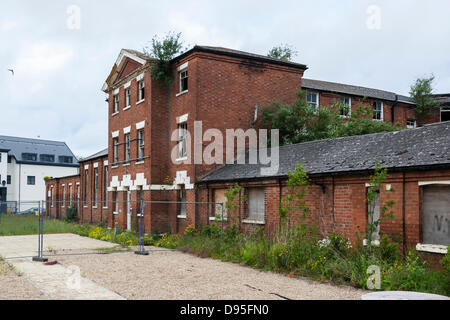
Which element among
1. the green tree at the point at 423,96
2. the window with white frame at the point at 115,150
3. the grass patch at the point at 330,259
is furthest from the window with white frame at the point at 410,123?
the grass patch at the point at 330,259

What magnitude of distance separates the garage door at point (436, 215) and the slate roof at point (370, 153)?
2.43 ft

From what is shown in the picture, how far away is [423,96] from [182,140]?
2108cm

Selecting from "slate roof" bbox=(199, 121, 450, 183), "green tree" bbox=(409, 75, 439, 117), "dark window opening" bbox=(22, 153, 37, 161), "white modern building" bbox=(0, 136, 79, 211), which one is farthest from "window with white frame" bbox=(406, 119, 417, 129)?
"dark window opening" bbox=(22, 153, 37, 161)

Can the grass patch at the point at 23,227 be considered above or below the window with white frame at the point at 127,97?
below

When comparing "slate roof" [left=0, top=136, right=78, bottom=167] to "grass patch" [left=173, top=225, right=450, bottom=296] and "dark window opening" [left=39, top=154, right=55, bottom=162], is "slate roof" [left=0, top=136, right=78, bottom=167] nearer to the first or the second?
"dark window opening" [left=39, top=154, right=55, bottom=162]

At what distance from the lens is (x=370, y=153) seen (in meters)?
13.8

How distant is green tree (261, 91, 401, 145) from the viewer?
2197 centimetres

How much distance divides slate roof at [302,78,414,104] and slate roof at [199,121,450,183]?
1129cm

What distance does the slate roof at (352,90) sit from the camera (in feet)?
94.4

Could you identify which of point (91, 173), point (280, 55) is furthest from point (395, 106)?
point (91, 173)

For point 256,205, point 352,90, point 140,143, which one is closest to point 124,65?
point 140,143

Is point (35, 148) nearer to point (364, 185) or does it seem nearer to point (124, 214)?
point (124, 214)

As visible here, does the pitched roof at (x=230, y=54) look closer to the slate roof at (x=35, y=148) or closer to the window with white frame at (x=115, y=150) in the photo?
the window with white frame at (x=115, y=150)
